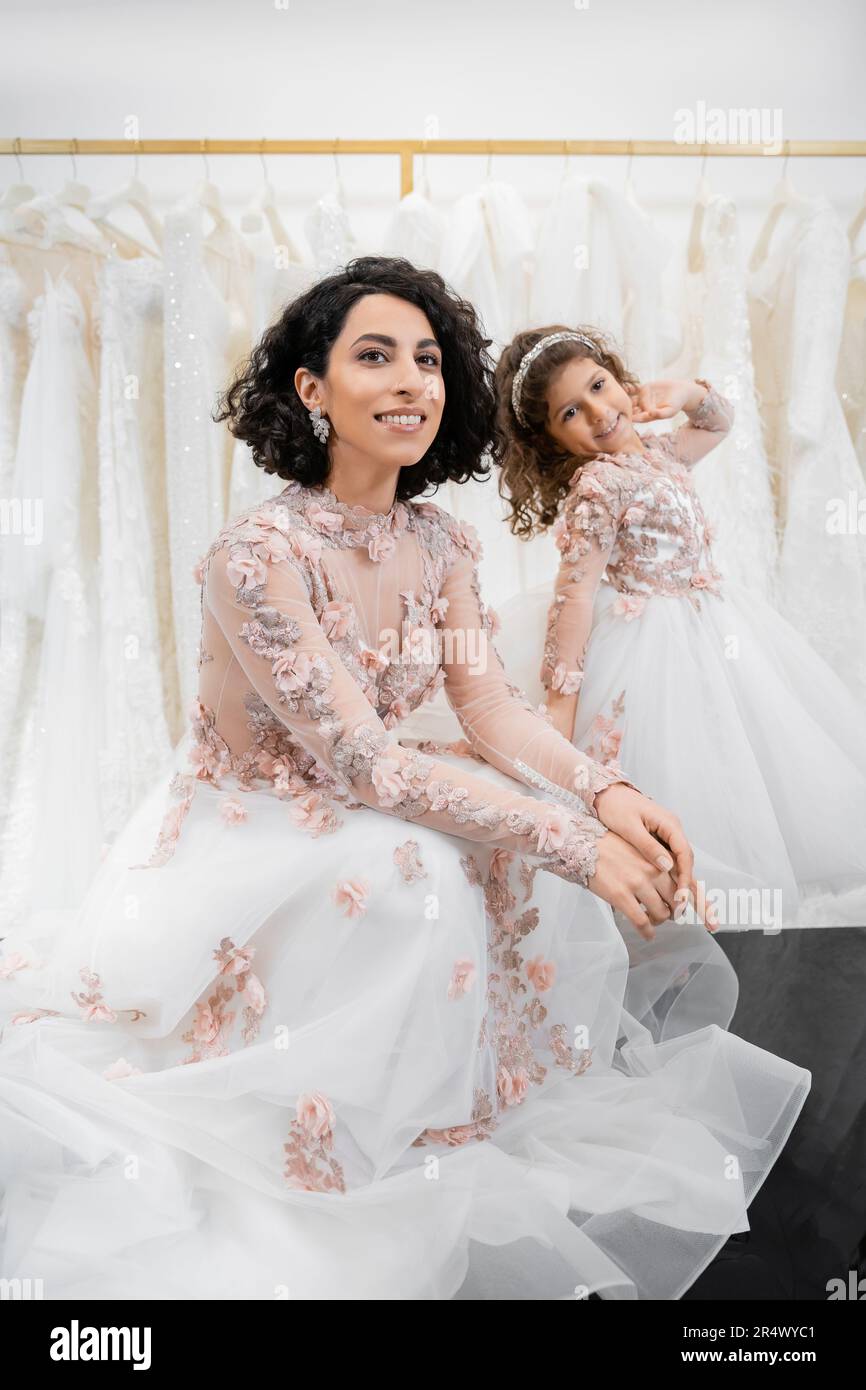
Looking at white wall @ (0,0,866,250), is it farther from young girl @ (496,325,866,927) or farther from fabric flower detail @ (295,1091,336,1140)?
fabric flower detail @ (295,1091,336,1140)

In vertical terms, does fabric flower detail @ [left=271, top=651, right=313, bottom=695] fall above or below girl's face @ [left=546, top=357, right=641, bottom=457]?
below

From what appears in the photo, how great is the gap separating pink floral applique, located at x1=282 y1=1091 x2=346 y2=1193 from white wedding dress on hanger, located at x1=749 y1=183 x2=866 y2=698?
1.77 metres

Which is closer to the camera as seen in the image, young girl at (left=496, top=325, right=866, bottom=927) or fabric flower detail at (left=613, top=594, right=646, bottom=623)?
young girl at (left=496, top=325, right=866, bottom=927)

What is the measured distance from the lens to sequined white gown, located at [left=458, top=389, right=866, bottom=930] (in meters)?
1.96

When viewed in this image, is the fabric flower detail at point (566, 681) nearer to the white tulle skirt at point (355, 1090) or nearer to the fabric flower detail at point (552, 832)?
the white tulle skirt at point (355, 1090)

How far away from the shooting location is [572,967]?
1442 mm

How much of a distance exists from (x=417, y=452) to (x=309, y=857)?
573mm

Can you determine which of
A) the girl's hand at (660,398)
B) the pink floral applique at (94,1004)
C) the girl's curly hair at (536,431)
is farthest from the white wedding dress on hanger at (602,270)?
the pink floral applique at (94,1004)

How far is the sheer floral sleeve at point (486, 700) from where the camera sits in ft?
4.77

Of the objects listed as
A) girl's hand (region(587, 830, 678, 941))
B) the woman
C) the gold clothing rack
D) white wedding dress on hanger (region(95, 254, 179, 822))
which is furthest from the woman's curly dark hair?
the gold clothing rack

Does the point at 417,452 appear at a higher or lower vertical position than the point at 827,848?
higher

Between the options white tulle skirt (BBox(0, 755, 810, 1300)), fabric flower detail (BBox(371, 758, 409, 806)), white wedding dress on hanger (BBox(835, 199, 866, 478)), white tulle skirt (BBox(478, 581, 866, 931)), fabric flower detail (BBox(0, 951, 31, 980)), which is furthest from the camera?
white wedding dress on hanger (BBox(835, 199, 866, 478))
